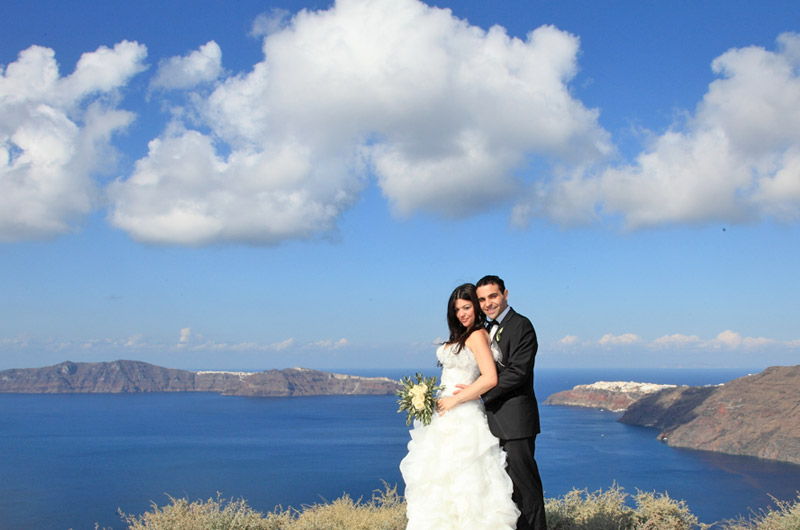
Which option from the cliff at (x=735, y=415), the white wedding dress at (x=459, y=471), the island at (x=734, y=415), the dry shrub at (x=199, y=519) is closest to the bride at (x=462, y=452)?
the white wedding dress at (x=459, y=471)

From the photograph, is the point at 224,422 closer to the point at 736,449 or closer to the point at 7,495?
the point at 7,495

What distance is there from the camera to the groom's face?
4543mm

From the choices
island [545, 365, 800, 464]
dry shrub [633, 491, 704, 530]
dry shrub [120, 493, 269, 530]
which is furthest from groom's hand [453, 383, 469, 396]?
island [545, 365, 800, 464]

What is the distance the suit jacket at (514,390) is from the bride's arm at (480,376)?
0.28 feet

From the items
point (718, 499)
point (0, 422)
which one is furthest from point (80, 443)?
point (718, 499)

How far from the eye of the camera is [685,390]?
133500mm

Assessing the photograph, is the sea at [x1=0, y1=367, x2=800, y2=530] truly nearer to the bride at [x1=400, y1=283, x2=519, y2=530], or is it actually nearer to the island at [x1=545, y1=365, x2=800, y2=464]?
the island at [x1=545, y1=365, x2=800, y2=464]

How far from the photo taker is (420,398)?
454 centimetres

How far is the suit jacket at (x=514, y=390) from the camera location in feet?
14.0

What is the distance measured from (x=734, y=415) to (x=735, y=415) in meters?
0.21

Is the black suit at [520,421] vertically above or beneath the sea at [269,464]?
above

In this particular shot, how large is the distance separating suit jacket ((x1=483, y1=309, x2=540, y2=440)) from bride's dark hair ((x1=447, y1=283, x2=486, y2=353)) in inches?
9.3

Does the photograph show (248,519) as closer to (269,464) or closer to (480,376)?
(480,376)

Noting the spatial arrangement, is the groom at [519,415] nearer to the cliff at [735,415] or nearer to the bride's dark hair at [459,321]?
the bride's dark hair at [459,321]
